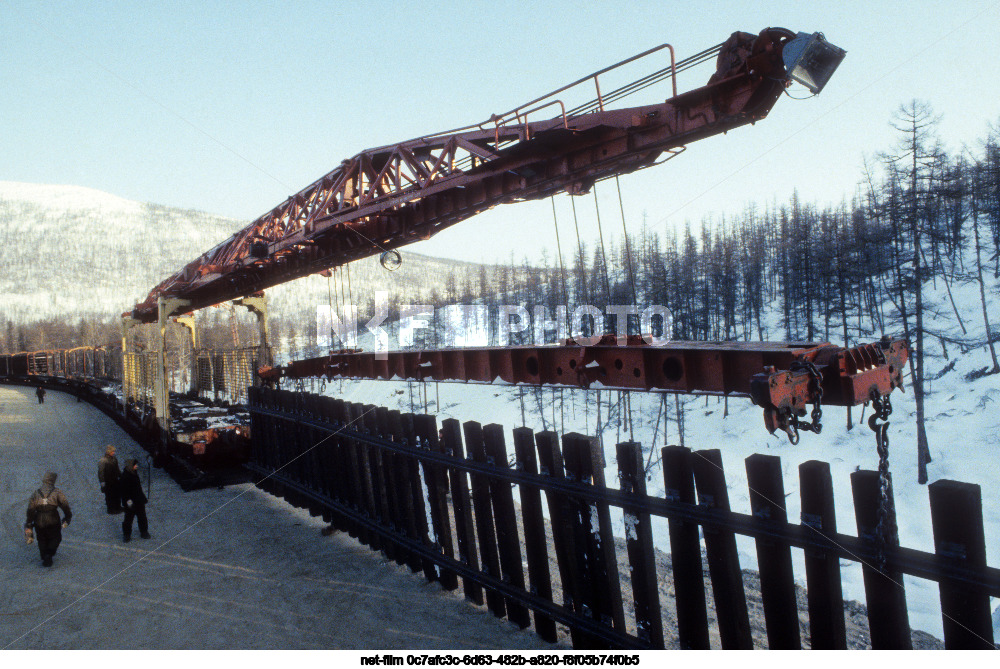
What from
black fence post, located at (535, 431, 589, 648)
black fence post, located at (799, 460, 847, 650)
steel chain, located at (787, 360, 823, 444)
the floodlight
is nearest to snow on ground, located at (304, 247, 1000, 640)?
black fence post, located at (535, 431, 589, 648)

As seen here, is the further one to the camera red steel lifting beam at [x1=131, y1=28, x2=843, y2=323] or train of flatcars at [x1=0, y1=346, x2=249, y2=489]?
train of flatcars at [x1=0, y1=346, x2=249, y2=489]

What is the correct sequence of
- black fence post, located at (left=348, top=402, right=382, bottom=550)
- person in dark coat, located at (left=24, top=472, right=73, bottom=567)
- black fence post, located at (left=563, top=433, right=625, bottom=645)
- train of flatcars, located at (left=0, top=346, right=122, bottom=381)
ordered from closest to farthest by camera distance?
black fence post, located at (left=563, top=433, right=625, bottom=645)
black fence post, located at (left=348, top=402, right=382, bottom=550)
person in dark coat, located at (left=24, top=472, right=73, bottom=567)
train of flatcars, located at (left=0, top=346, right=122, bottom=381)

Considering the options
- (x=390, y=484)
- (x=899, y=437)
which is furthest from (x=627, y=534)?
(x=899, y=437)

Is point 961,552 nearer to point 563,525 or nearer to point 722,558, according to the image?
point 722,558

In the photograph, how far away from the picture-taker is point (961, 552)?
2.47 m

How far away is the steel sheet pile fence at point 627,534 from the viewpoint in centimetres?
269

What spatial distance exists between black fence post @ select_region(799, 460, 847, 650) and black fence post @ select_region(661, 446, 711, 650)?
655 millimetres

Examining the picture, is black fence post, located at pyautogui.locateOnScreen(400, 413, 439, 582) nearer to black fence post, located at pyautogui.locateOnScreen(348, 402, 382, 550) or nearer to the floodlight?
black fence post, located at pyautogui.locateOnScreen(348, 402, 382, 550)

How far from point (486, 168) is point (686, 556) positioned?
6885 millimetres

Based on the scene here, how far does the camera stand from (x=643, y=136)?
708 cm

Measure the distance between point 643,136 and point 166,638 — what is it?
7519mm

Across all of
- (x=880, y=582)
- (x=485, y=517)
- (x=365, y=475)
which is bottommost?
(x=485, y=517)

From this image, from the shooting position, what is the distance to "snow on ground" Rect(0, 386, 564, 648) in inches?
203

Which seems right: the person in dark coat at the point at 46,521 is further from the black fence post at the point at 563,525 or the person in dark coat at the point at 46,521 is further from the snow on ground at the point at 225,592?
the black fence post at the point at 563,525
